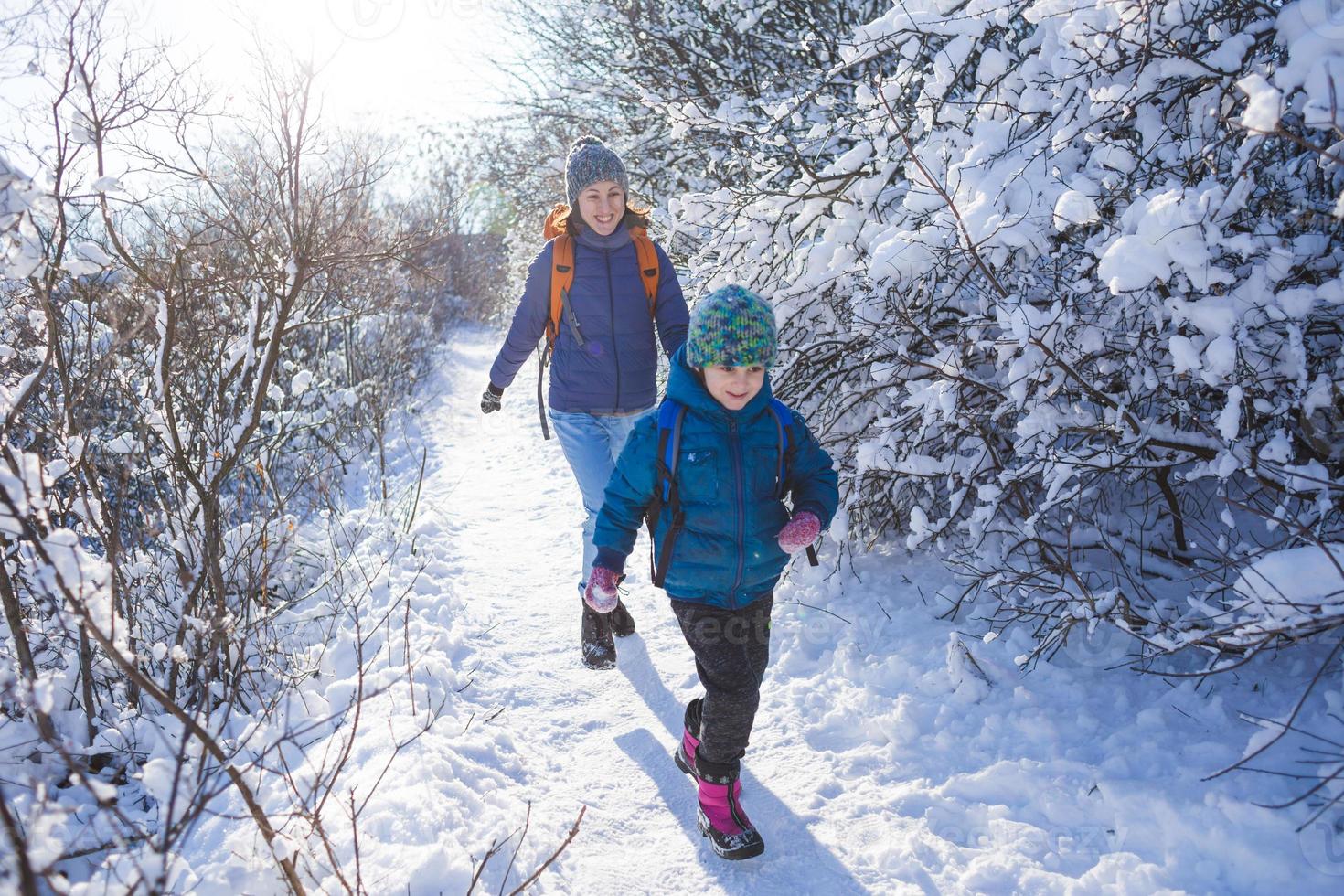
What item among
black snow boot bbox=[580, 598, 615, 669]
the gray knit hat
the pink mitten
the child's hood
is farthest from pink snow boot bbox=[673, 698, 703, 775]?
the gray knit hat

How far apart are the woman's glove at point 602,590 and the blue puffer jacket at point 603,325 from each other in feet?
4.16

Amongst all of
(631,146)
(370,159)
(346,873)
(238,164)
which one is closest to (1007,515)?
(346,873)

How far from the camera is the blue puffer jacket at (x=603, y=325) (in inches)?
131

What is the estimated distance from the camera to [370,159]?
399 cm

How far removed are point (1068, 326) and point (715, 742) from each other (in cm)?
173

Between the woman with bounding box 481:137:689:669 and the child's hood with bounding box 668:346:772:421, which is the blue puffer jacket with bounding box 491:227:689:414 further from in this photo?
the child's hood with bounding box 668:346:772:421

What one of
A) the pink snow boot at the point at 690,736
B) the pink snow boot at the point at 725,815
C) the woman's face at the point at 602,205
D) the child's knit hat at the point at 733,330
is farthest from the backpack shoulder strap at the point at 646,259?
the pink snow boot at the point at 725,815

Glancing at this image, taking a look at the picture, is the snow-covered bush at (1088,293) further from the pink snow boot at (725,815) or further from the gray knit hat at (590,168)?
the pink snow boot at (725,815)

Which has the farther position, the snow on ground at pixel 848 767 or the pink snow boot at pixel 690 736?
the pink snow boot at pixel 690 736

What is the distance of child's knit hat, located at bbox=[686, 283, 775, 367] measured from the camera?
2.18 meters

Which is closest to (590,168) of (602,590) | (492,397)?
(492,397)

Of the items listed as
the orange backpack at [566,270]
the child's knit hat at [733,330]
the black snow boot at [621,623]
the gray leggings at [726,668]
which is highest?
the orange backpack at [566,270]

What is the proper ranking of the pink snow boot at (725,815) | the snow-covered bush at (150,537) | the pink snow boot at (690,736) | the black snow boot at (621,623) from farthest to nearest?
the black snow boot at (621,623), the pink snow boot at (690,736), the pink snow boot at (725,815), the snow-covered bush at (150,537)

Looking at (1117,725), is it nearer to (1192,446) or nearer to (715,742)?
(1192,446)
